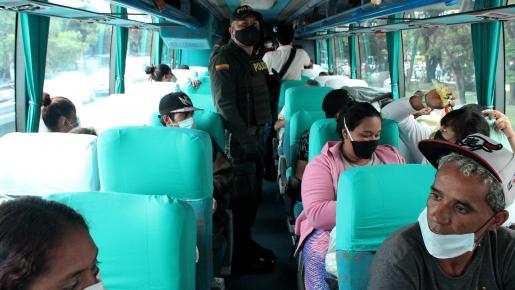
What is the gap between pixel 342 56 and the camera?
1194 centimetres

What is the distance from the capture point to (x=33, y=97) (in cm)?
445

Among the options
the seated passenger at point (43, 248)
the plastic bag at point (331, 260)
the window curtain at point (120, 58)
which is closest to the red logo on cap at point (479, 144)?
the plastic bag at point (331, 260)

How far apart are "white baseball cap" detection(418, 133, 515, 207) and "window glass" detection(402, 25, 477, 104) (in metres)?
3.33

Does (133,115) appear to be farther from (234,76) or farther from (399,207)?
(399,207)

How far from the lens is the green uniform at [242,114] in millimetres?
3785

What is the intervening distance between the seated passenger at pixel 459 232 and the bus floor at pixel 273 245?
2.38 meters

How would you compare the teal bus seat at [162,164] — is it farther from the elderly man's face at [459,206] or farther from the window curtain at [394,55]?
the window curtain at [394,55]

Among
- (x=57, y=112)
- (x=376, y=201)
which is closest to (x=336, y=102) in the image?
(x=376, y=201)

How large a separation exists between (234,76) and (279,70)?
3.40 metres

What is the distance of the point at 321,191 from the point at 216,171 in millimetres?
1007

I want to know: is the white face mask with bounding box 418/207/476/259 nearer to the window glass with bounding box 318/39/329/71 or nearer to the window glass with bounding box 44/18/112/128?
the window glass with bounding box 44/18/112/128

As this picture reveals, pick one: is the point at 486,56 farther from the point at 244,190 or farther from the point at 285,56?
the point at 285,56

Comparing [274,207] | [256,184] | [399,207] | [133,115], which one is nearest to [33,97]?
[133,115]

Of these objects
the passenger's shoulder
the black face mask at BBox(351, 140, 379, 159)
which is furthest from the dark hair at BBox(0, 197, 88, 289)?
the black face mask at BBox(351, 140, 379, 159)
